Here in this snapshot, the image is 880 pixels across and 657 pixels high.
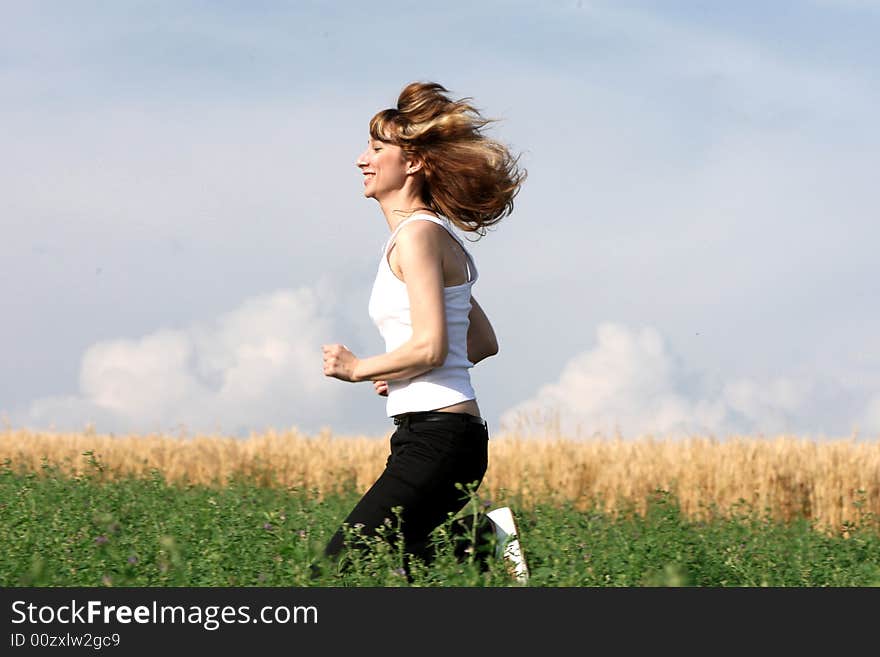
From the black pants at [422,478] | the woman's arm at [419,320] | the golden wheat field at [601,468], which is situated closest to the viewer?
the woman's arm at [419,320]

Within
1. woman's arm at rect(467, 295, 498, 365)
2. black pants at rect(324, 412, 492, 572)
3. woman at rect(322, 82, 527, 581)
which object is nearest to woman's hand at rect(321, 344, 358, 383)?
woman at rect(322, 82, 527, 581)

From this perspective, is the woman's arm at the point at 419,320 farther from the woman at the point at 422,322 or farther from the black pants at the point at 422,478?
the black pants at the point at 422,478

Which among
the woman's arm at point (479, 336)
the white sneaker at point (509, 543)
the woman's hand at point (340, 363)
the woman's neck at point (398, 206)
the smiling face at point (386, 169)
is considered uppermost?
the smiling face at point (386, 169)

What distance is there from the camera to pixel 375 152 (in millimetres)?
5047

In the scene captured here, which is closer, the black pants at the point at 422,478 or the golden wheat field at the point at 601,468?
the black pants at the point at 422,478

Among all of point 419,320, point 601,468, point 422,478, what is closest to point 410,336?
point 419,320

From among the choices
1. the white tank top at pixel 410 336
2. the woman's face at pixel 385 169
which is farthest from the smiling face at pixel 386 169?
the white tank top at pixel 410 336

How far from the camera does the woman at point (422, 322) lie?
15.1 ft

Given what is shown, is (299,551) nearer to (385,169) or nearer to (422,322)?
(422,322)

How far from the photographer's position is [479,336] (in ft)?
17.8

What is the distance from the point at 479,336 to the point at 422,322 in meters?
0.93

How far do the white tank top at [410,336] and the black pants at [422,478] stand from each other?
0.07 meters
